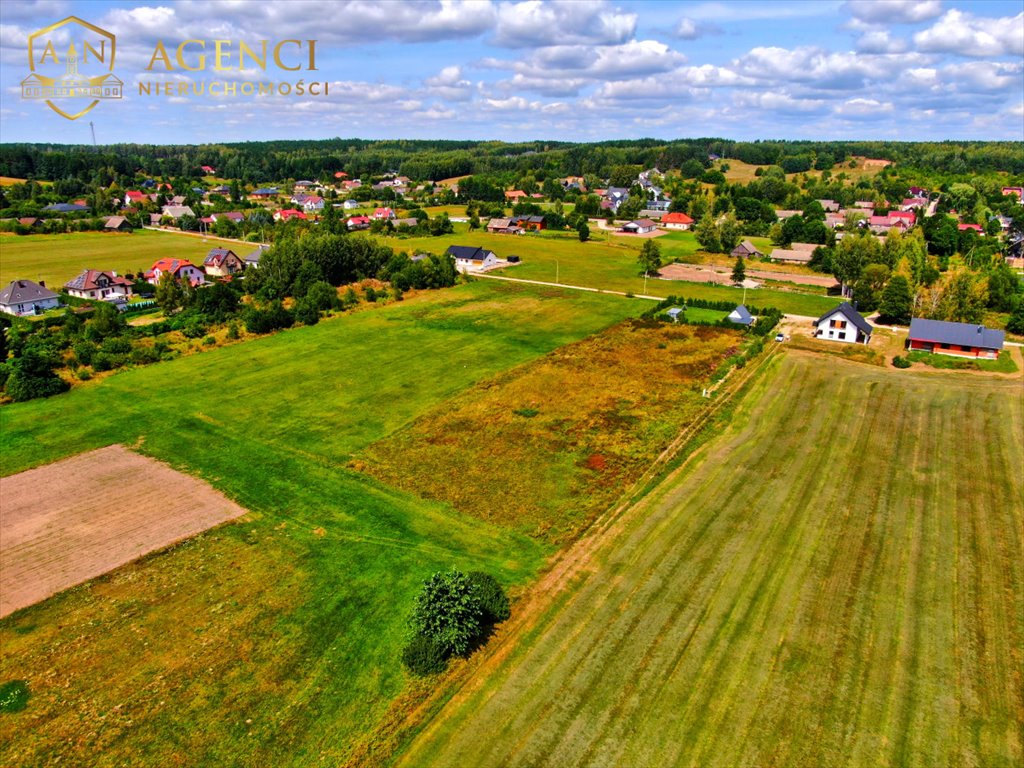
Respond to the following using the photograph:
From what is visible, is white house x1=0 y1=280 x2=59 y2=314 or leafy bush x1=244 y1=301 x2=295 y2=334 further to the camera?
white house x1=0 y1=280 x2=59 y2=314

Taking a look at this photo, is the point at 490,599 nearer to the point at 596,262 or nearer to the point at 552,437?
the point at 552,437

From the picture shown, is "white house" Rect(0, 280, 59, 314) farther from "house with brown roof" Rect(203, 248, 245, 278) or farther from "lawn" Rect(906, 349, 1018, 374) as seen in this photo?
"lawn" Rect(906, 349, 1018, 374)

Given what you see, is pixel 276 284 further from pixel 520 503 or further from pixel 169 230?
pixel 169 230

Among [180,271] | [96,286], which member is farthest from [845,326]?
[96,286]

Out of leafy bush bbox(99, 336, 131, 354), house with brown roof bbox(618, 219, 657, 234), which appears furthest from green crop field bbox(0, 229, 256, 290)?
house with brown roof bbox(618, 219, 657, 234)

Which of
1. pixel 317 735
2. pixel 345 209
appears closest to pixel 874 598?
pixel 317 735

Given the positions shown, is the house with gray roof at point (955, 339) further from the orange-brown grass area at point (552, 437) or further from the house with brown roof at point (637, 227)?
the house with brown roof at point (637, 227)
